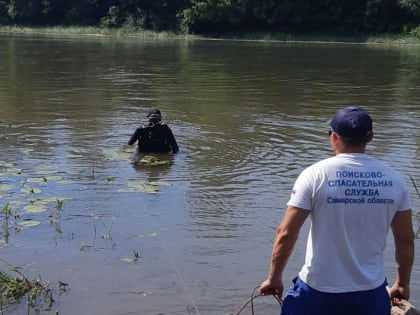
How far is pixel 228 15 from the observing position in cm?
7331

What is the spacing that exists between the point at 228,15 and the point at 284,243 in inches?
2815

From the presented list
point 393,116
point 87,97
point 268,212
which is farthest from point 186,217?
point 87,97

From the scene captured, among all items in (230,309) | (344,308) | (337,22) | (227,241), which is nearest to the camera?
(344,308)

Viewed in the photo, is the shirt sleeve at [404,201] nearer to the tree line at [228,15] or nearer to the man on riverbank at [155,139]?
the man on riverbank at [155,139]

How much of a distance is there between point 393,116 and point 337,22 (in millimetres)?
55457

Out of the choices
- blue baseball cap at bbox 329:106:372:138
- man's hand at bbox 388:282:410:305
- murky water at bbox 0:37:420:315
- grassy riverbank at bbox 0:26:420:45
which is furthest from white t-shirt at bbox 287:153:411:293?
grassy riverbank at bbox 0:26:420:45

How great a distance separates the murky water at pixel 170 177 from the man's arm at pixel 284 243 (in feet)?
6.70

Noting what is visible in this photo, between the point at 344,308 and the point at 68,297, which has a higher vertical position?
the point at 344,308

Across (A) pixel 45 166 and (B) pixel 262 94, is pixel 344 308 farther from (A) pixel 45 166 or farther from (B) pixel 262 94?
(B) pixel 262 94

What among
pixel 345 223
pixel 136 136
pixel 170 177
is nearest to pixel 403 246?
pixel 345 223

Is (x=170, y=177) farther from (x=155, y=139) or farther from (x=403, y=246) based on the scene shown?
(x=403, y=246)

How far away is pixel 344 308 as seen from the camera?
3422 mm

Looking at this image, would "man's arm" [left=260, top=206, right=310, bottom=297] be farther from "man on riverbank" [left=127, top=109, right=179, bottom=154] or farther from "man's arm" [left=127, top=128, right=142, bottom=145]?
"man's arm" [left=127, top=128, right=142, bottom=145]

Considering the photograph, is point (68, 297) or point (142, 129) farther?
point (142, 129)
